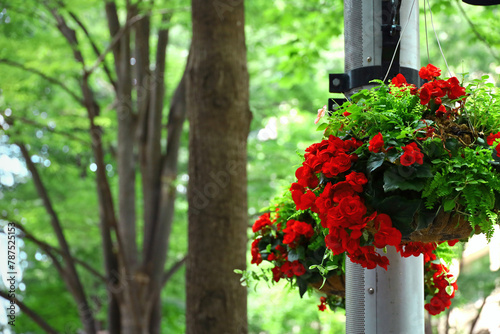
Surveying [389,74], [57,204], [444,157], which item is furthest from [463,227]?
[57,204]

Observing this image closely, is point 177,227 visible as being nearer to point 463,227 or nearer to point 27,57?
point 27,57

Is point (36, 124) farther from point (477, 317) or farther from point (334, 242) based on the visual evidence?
point (477, 317)

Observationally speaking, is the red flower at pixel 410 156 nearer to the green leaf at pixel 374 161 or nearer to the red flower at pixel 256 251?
the green leaf at pixel 374 161

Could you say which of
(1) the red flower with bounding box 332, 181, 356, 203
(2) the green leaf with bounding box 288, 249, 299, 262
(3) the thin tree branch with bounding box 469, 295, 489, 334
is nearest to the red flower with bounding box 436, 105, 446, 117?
(1) the red flower with bounding box 332, 181, 356, 203

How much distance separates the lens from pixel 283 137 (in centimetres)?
912

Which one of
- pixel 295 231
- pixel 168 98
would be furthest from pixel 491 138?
pixel 168 98

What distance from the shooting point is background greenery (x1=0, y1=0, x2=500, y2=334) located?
5770 mm

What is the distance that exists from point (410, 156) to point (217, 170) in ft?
8.30

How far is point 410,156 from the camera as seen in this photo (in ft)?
4.80

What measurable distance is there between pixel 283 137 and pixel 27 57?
411 centimetres

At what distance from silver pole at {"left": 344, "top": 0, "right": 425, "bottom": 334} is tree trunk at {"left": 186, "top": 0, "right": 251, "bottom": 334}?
6.51ft

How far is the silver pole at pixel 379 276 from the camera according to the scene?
178cm

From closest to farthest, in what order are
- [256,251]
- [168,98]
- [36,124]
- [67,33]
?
[256,251], [36,124], [67,33], [168,98]

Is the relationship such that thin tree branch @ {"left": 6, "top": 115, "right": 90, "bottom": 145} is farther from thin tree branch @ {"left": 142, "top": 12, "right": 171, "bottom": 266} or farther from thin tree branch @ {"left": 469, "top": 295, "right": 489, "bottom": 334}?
thin tree branch @ {"left": 469, "top": 295, "right": 489, "bottom": 334}
